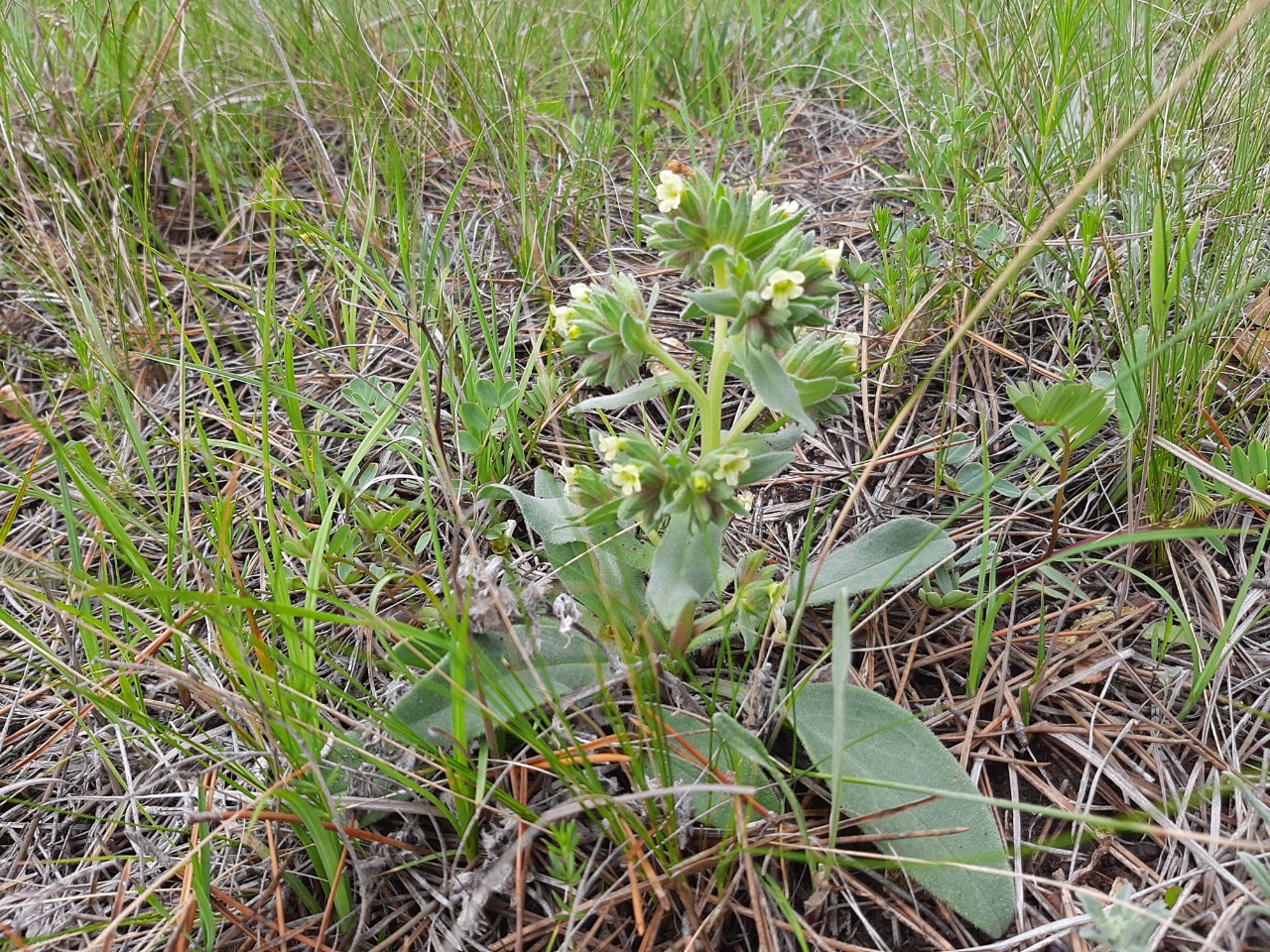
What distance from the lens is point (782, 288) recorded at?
166cm

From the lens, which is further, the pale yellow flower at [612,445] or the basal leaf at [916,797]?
the pale yellow flower at [612,445]

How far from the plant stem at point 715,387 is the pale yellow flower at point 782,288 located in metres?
0.18

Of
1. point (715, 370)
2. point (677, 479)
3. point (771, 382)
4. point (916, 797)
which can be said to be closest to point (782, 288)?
point (771, 382)

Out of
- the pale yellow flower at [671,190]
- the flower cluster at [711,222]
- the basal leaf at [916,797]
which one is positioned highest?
the pale yellow flower at [671,190]

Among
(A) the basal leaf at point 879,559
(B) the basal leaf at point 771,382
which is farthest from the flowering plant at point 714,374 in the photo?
(A) the basal leaf at point 879,559

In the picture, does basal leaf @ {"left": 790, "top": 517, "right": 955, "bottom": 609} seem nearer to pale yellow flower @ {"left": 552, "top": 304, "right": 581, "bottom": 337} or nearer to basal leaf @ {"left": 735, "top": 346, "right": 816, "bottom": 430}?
basal leaf @ {"left": 735, "top": 346, "right": 816, "bottom": 430}

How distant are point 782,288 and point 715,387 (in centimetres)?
32

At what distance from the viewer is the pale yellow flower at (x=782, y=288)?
5.35 feet

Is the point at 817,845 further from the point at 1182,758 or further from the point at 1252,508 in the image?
the point at 1252,508

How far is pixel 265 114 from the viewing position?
3811 millimetres

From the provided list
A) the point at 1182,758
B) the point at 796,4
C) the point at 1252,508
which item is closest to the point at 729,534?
the point at 1182,758

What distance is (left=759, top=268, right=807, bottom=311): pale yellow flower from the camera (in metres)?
1.63

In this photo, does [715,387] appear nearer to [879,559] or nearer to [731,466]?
[731,466]

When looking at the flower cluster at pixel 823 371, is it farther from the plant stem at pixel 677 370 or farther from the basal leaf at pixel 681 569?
the basal leaf at pixel 681 569
